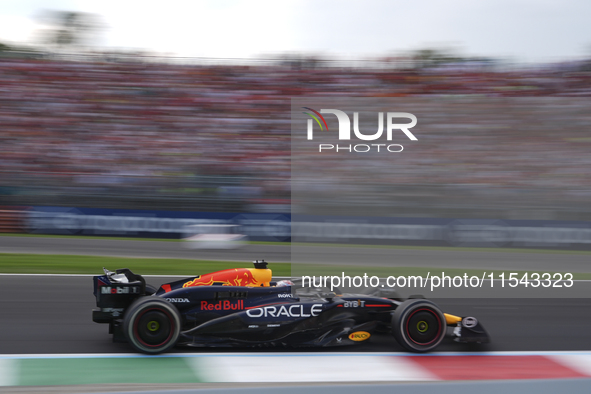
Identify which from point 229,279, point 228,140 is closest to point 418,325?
point 229,279

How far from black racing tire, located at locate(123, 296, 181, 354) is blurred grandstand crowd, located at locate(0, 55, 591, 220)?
6810 millimetres

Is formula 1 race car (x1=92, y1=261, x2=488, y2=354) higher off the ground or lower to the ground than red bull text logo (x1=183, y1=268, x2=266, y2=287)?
lower

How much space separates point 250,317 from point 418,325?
3.81 ft

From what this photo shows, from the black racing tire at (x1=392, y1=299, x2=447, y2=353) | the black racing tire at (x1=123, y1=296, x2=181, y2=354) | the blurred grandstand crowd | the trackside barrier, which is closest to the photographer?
the black racing tire at (x1=123, y1=296, x2=181, y2=354)

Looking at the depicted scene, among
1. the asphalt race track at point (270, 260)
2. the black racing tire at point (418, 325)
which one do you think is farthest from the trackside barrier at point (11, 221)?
the black racing tire at point (418, 325)

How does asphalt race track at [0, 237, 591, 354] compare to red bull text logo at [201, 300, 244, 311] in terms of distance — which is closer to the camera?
red bull text logo at [201, 300, 244, 311]

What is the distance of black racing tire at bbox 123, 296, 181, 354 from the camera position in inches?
151

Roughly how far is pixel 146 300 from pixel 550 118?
1056 centimetres

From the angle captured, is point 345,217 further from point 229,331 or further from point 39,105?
point 39,105

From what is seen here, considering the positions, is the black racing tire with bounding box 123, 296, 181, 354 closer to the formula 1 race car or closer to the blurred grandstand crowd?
the formula 1 race car

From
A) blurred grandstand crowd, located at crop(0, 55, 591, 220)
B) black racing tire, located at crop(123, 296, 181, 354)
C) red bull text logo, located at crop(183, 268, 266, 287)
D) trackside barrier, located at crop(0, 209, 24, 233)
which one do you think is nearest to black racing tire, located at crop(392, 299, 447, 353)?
red bull text logo, located at crop(183, 268, 266, 287)

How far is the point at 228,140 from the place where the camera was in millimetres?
12836

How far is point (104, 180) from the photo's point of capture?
11469 millimetres

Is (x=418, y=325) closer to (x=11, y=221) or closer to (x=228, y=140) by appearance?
(x=11, y=221)
